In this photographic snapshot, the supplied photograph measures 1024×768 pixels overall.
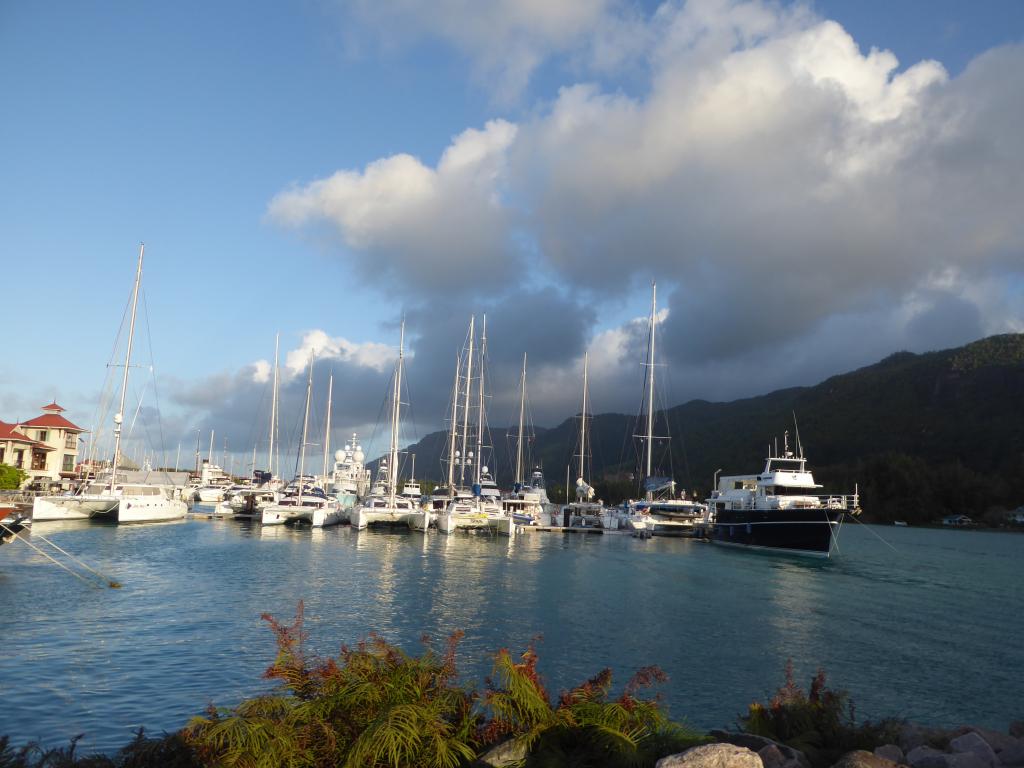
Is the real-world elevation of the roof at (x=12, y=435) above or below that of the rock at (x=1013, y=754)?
above

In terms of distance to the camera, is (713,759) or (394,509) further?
(394,509)

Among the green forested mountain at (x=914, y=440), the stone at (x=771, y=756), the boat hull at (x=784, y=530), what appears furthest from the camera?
the green forested mountain at (x=914, y=440)

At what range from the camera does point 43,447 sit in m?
89.6

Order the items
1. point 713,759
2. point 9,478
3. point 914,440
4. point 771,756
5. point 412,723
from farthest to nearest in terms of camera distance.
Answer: point 914,440 < point 9,478 < point 771,756 < point 412,723 < point 713,759

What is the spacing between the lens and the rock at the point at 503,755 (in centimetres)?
648

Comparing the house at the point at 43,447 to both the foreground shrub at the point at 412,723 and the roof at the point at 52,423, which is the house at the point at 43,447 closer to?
the roof at the point at 52,423

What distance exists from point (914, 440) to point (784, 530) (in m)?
124

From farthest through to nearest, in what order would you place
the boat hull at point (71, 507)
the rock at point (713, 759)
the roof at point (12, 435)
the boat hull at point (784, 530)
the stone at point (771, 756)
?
1. the roof at point (12, 435)
2. the boat hull at point (71, 507)
3. the boat hull at point (784, 530)
4. the stone at point (771, 756)
5. the rock at point (713, 759)

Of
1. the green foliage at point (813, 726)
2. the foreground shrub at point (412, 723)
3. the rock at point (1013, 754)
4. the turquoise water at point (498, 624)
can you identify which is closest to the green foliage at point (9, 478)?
the turquoise water at point (498, 624)

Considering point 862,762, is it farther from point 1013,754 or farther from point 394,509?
point 394,509

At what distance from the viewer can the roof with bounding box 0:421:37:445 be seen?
83.2 m

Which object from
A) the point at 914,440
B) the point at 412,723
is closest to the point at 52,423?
the point at 412,723

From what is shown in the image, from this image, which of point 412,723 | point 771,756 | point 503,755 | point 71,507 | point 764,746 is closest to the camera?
point 412,723

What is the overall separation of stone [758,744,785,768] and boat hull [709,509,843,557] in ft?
180
